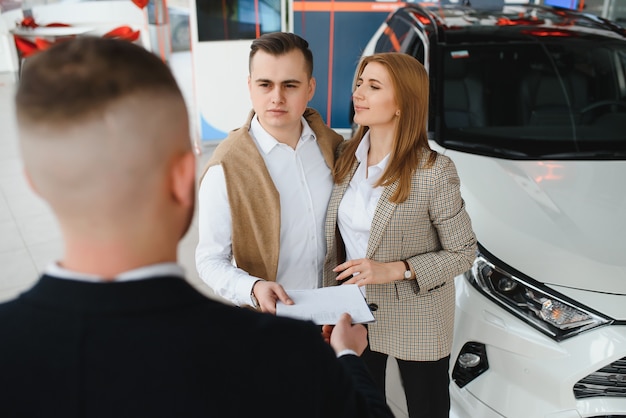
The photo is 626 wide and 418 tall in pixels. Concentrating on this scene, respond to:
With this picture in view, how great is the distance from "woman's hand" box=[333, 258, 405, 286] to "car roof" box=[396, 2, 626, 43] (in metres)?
1.58

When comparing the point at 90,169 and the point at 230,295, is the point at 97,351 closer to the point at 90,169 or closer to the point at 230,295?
the point at 90,169

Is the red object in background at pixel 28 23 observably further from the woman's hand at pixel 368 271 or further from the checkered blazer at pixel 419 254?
the woman's hand at pixel 368 271

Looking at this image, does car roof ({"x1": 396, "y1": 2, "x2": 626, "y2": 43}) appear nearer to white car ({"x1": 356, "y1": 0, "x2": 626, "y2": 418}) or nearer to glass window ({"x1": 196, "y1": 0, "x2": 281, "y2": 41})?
white car ({"x1": 356, "y1": 0, "x2": 626, "y2": 418})

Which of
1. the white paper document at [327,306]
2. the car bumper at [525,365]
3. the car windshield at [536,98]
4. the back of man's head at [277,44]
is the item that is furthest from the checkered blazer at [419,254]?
the car windshield at [536,98]

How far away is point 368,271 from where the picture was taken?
154 cm

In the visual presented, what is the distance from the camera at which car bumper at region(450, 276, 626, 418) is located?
1623mm

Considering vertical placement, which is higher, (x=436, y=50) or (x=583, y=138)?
(x=436, y=50)

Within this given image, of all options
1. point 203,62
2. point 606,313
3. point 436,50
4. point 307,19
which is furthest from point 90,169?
point 307,19

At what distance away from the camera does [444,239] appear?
163 centimetres

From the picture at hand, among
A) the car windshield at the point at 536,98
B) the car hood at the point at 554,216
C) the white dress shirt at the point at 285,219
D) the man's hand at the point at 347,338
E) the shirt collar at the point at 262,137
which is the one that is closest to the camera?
the man's hand at the point at 347,338

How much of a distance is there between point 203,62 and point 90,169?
5019 millimetres

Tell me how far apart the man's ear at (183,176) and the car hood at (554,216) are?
1416mm

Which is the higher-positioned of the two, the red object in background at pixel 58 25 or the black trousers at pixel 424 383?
the red object in background at pixel 58 25

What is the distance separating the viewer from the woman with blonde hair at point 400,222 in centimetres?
159
